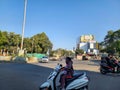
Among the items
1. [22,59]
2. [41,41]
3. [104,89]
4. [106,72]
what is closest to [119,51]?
[41,41]

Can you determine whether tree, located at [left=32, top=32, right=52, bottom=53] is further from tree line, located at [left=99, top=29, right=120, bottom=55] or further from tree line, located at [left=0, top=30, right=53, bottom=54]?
tree line, located at [left=99, top=29, right=120, bottom=55]

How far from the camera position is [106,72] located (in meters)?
22.9

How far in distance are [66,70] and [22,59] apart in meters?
39.1

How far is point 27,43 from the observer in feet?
348

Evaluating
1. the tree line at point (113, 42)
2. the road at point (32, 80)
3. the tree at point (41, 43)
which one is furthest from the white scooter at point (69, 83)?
the tree at point (41, 43)

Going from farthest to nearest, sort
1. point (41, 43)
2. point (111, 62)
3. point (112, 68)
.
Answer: point (41, 43) < point (111, 62) < point (112, 68)

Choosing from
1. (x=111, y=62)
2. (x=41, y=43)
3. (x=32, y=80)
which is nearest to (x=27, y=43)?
(x=41, y=43)

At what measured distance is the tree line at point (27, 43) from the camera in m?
93.4

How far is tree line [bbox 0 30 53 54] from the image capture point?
306 ft

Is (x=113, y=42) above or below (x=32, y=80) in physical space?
above

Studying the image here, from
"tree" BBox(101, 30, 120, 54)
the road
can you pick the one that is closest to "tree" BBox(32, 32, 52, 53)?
"tree" BBox(101, 30, 120, 54)

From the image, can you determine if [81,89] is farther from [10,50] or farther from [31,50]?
[31,50]

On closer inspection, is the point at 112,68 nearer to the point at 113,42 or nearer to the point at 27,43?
the point at 113,42

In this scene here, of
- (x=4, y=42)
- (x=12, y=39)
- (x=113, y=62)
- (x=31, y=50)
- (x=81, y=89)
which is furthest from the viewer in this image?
(x=31, y=50)
